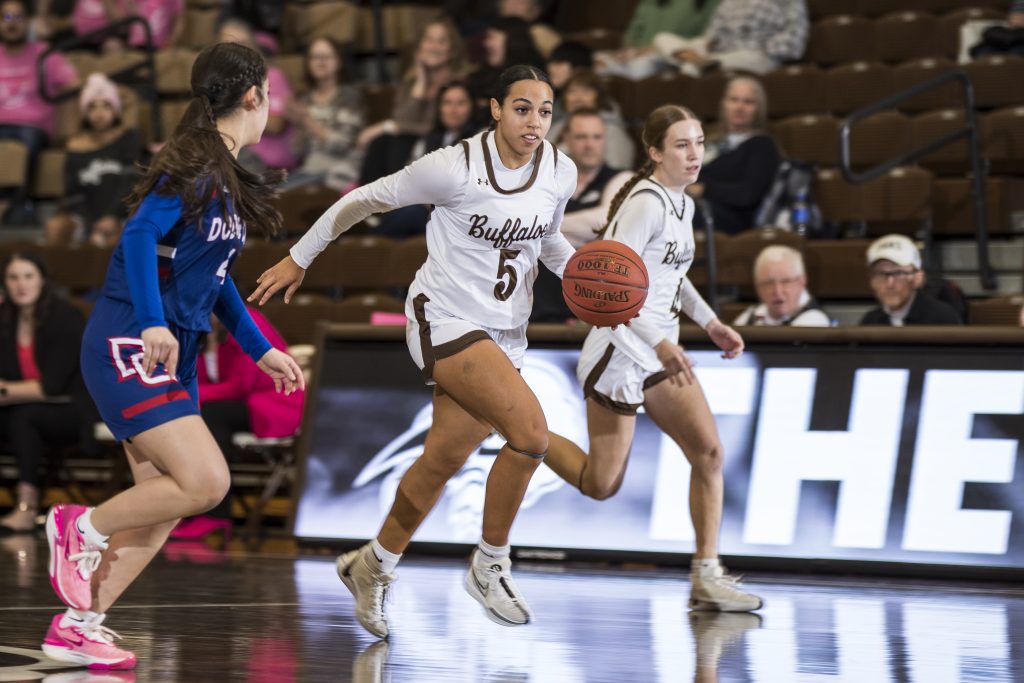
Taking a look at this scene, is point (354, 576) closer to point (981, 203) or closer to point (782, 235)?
point (782, 235)

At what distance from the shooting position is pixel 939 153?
991 centimetres

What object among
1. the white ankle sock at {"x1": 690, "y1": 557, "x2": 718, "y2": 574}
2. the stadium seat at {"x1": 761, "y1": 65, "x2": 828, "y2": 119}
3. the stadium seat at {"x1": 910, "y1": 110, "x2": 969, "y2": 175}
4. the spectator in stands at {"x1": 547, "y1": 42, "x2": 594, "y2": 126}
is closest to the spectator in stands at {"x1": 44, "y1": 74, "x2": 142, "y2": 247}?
the spectator in stands at {"x1": 547, "y1": 42, "x2": 594, "y2": 126}

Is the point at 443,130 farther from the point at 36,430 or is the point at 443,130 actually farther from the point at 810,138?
the point at 36,430

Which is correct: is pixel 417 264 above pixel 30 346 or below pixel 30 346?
above

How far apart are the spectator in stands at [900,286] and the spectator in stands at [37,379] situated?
5006 millimetres

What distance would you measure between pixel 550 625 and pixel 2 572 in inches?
122

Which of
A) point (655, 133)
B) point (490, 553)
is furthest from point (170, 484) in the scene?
point (655, 133)

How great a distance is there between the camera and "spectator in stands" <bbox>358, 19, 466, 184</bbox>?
10641 millimetres

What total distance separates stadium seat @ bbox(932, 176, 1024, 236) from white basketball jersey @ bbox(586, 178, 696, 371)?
13.1 feet

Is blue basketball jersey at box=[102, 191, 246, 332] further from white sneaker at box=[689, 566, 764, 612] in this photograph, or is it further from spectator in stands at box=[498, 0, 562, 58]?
spectator in stands at box=[498, 0, 562, 58]

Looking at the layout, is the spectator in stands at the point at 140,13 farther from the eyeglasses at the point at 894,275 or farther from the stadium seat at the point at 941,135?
the eyeglasses at the point at 894,275

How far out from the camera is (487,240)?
4.97 m

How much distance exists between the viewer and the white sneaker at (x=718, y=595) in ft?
19.1

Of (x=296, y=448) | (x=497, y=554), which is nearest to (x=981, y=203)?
(x=296, y=448)
